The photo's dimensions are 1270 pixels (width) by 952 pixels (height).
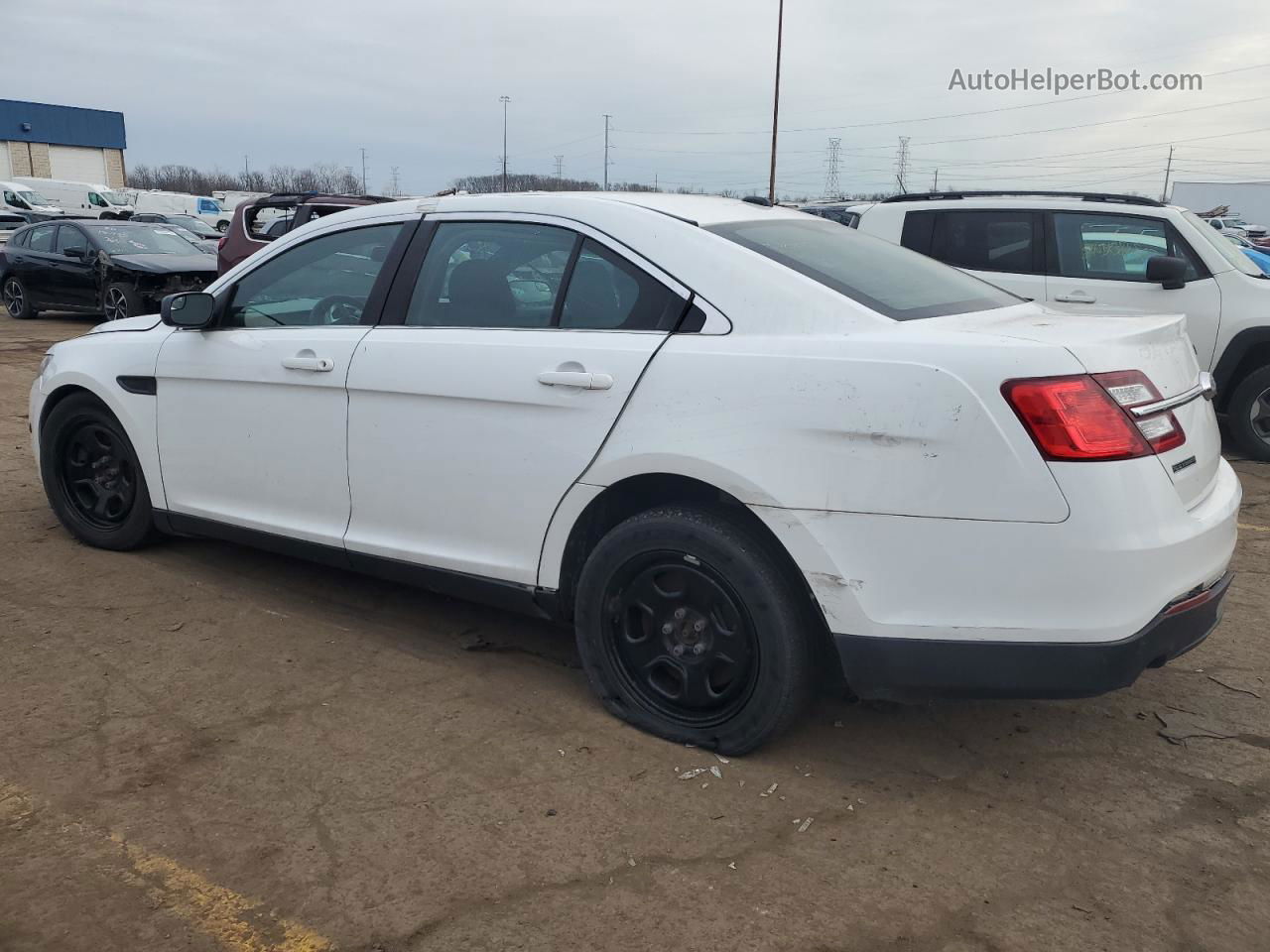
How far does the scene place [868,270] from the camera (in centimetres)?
338

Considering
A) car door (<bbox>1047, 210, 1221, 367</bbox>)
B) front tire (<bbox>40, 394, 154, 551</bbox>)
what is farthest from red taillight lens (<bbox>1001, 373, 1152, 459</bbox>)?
car door (<bbox>1047, 210, 1221, 367</bbox>)

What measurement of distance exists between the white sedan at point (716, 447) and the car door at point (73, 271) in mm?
11480

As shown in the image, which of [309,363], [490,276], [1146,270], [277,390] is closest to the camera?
[490,276]

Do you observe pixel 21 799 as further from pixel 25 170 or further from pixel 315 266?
pixel 25 170

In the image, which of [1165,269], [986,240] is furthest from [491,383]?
[986,240]

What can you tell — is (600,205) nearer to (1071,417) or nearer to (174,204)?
(1071,417)

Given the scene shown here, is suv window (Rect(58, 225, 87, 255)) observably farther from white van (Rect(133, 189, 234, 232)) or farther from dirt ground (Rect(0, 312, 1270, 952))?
white van (Rect(133, 189, 234, 232))

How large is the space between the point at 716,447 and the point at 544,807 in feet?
3.57

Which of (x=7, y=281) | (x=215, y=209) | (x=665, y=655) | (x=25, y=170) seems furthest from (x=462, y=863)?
(x=25, y=170)

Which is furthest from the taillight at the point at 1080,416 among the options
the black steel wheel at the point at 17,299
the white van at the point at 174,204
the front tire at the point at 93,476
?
the white van at the point at 174,204

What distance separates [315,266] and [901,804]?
2912mm

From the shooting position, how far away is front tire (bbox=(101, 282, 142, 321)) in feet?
44.6

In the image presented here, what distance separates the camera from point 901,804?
9.74 ft

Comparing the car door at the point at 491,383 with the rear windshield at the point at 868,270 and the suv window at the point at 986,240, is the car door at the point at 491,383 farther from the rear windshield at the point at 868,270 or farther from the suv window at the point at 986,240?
the suv window at the point at 986,240
